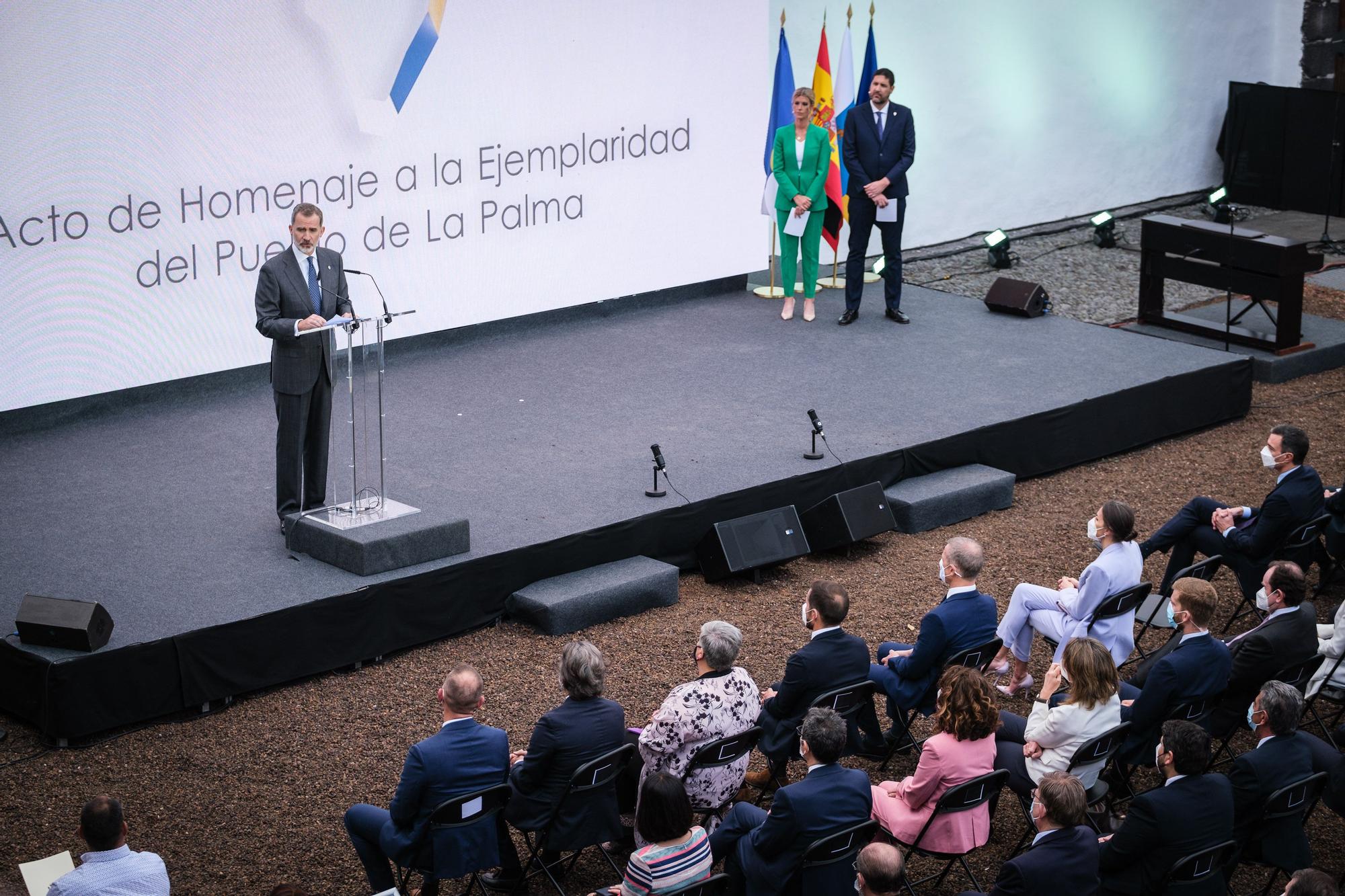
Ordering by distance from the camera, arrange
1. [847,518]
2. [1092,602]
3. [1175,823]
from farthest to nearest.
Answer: [847,518], [1092,602], [1175,823]

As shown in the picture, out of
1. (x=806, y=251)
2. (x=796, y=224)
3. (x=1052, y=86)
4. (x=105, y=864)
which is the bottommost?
(x=105, y=864)

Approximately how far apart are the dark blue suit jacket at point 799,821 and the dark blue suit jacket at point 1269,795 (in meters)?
1.19

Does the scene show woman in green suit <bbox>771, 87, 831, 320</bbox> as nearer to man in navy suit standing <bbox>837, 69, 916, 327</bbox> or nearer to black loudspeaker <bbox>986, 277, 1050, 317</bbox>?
man in navy suit standing <bbox>837, 69, 916, 327</bbox>

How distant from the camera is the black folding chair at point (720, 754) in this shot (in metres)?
4.75

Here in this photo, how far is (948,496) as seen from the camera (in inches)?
322

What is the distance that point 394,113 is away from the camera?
959cm

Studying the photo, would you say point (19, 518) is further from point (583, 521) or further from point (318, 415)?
point (583, 521)

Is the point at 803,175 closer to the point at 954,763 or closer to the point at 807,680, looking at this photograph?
the point at 807,680

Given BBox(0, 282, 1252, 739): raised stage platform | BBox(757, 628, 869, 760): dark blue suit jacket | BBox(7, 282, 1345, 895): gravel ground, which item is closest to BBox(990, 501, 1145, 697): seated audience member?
BBox(7, 282, 1345, 895): gravel ground

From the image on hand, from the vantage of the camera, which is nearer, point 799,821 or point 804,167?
point 799,821

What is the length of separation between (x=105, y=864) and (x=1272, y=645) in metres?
3.94

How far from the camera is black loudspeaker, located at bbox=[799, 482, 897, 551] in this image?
7.64 metres

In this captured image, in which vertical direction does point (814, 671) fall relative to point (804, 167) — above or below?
below

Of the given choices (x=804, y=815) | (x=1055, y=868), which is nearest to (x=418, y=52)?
(x=804, y=815)
